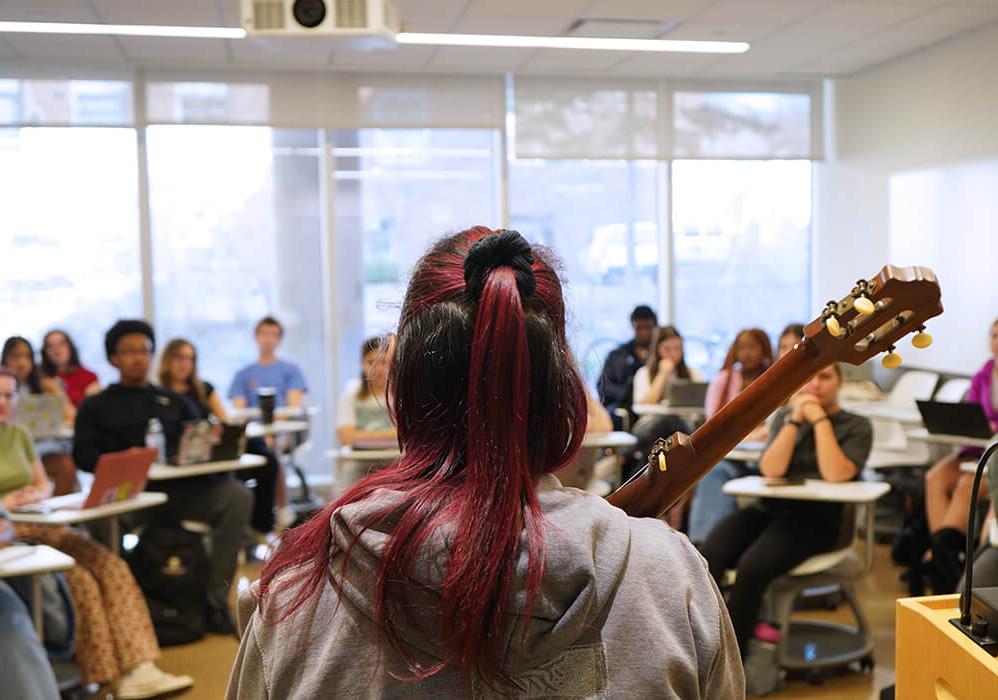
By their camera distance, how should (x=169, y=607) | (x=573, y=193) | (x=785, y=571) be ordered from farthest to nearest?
(x=573, y=193) → (x=169, y=607) → (x=785, y=571)

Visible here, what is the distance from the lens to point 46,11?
589 centimetres

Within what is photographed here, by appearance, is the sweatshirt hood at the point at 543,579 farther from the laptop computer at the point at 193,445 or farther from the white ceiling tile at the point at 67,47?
the white ceiling tile at the point at 67,47

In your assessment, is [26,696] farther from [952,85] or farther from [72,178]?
[952,85]

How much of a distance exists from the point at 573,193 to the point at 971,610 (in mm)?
7303

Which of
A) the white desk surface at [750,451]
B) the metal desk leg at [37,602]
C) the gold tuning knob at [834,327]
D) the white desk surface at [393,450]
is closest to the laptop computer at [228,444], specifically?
the white desk surface at [393,450]

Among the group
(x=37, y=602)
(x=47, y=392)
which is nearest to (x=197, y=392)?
(x=47, y=392)

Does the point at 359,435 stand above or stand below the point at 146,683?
above

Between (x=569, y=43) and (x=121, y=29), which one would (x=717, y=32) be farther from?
(x=121, y=29)

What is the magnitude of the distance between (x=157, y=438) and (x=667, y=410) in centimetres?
284

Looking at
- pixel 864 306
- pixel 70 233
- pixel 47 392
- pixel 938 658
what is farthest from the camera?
pixel 70 233

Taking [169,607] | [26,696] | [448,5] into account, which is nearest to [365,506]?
[26,696]

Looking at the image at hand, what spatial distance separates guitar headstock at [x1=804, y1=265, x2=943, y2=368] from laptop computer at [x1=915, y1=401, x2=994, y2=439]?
12.7ft

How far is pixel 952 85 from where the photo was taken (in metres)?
6.93

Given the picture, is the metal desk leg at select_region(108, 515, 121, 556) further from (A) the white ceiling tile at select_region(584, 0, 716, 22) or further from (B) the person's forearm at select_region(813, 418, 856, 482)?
(A) the white ceiling tile at select_region(584, 0, 716, 22)
